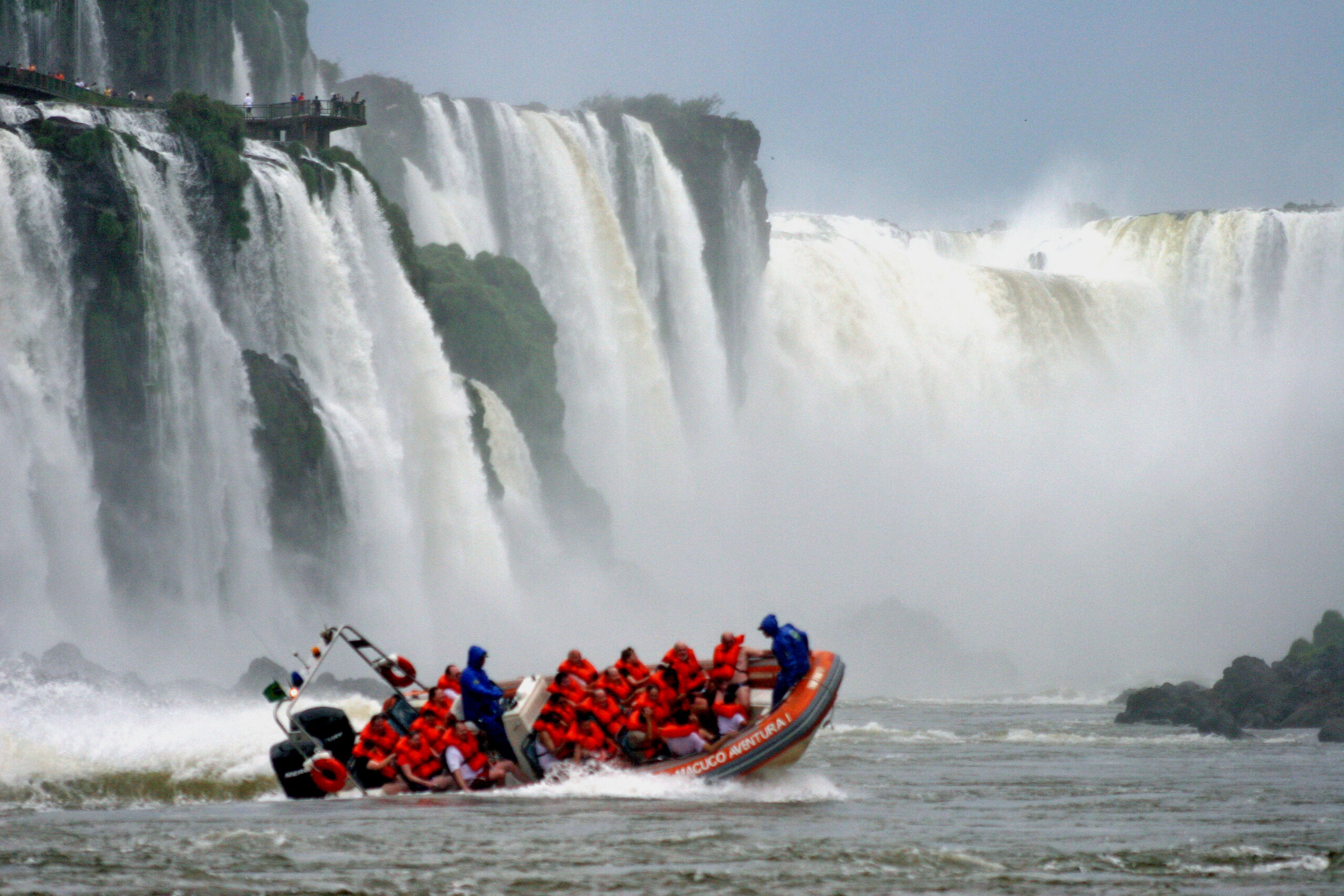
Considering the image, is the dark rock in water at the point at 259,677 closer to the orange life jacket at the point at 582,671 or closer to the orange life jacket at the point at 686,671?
the orange life jacket at the point at 582,671

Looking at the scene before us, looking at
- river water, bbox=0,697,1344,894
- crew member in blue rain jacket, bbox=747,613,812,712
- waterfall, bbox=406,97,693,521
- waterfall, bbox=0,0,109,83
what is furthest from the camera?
waterfall, bbox=406,97,693,521

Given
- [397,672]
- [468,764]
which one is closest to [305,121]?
[397,672]

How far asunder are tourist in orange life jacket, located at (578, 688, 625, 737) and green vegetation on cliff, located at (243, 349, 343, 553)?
58.0 ft

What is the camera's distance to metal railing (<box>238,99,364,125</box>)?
4119 cm

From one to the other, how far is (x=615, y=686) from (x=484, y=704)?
4.74ft

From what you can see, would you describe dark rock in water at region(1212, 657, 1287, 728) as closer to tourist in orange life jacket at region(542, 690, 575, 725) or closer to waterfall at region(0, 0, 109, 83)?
tourist in orange life jacket at region(542, 690, 575, 725)

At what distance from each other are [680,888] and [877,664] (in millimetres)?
41574

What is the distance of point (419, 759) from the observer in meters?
18.1

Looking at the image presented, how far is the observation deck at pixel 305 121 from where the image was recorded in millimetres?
41278

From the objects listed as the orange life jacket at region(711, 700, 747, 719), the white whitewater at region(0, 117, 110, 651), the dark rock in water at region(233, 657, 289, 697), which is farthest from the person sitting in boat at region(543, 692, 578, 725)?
the white whitewater at region(0, 117, 110, 651)

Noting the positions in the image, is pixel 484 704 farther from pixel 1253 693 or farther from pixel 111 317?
pixel 1253 693

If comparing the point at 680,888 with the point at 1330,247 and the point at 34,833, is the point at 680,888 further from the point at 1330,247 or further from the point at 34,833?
the point at 1330,247

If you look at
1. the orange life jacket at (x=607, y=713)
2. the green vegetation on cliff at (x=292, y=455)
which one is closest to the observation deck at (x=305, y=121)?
the green vegetation on cliff at (x=292, y=455)

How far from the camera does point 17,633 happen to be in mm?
29484
